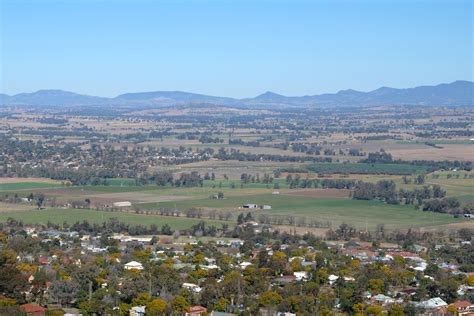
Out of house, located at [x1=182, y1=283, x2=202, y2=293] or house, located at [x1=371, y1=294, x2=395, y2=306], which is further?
house, located at [x1=182, y1=283, x2=202, y2=293]

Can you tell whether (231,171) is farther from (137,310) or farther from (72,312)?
(137,310)

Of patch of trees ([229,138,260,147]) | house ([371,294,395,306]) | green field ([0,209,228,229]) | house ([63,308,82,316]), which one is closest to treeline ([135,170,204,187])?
green field ([0,209,228,229])

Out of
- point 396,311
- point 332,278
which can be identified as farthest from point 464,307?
point 332,278

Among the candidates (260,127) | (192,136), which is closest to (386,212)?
(192,136)

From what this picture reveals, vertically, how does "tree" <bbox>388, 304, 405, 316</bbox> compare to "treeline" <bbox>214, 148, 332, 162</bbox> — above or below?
above

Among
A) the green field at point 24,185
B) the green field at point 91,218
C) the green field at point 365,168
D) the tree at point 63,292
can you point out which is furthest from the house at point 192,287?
the green field at point 365,168

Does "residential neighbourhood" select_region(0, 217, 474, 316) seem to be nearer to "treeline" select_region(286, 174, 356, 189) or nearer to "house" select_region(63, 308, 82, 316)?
"house" select_region(63, 308, 82, 316)
